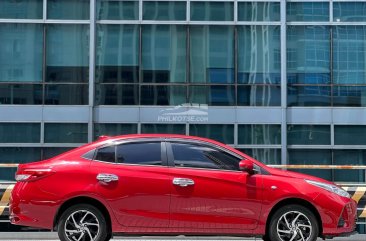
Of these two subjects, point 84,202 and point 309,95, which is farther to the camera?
point 309,95

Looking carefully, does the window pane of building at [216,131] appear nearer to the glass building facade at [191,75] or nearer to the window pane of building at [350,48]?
the glass building facade at [191,75]

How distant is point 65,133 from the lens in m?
18.4

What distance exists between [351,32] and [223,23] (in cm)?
413

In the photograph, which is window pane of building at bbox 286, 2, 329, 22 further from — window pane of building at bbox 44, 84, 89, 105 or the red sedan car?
the red sedan car

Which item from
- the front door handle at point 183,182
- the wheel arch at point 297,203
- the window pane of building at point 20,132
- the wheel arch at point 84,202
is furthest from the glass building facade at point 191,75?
the front door handle at point 183,182

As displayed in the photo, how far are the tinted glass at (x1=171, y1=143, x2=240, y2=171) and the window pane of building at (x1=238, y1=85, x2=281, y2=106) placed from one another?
34.5 feet

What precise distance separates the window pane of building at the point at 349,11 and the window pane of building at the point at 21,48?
31.2 feet

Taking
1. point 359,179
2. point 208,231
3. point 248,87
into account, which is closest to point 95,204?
point 208,231

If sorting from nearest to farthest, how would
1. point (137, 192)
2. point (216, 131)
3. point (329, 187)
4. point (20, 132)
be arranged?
point (137, 192)
point (329, 187)
point (20, 132)
point (216, 131)

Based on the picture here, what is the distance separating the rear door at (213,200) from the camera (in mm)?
7871

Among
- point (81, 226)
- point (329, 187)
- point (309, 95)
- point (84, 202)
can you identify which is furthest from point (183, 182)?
point (309, 95)

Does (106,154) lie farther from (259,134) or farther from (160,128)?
(259,134)

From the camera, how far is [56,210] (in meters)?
7.88

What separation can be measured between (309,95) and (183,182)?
11.6 metres
